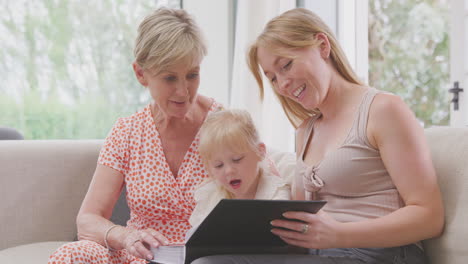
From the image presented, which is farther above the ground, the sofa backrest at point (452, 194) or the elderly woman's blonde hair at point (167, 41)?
the elderly woman's blonde hair at point (167, 41)

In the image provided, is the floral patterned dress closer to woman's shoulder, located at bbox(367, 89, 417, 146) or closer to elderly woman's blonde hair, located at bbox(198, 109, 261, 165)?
elderly woman's blonde hair, located at bbox(198, 109, 261, 165)

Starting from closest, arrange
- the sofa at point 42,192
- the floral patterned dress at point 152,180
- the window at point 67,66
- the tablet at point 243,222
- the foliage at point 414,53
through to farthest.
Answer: the tablet at point 243,222
the floral patterned dress at point 152,180
the sofa at point 42,192
the window at point 67,66
the foliage at point 414,53

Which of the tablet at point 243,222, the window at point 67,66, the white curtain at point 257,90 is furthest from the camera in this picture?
the window at point 67,66

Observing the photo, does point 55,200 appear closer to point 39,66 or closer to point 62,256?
point 62,256

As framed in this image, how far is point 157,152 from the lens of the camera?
5.60ft

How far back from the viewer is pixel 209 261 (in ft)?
3.70

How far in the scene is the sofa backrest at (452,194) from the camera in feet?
3.77

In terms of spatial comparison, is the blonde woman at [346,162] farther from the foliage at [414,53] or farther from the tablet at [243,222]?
the foliage at [414,53]

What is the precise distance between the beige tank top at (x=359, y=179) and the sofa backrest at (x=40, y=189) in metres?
1.18

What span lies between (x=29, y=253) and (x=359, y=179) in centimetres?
124

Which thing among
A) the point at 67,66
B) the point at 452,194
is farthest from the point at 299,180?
the point at 67,66

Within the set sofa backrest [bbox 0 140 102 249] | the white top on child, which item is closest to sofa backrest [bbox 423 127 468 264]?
the white top on child

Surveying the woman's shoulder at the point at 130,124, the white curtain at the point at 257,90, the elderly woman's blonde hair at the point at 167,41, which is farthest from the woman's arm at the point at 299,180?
the white curtain at the point at 257,90

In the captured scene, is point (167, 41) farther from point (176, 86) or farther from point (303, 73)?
point (303, 73)
